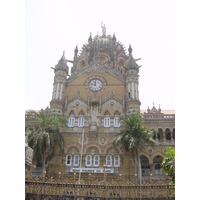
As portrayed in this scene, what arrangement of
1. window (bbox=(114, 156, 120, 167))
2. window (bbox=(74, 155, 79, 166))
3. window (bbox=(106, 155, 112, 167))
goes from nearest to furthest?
window (bbox=(114, 156, 120, 167)), window (bbox=(106, 155, 112, 167)), window (bbox=(74, 155, 79, 166))

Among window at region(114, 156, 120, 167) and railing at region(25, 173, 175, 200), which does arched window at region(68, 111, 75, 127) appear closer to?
window at region(114, 156, 120, 167)

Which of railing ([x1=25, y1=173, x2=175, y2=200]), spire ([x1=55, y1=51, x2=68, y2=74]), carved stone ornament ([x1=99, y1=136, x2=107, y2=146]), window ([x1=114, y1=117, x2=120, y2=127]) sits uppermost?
spire ([x1=55, y1=51, x2=68, y2=74])

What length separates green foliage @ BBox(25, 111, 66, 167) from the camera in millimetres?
27734

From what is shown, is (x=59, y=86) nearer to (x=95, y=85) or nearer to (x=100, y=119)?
(x=95, y=85)

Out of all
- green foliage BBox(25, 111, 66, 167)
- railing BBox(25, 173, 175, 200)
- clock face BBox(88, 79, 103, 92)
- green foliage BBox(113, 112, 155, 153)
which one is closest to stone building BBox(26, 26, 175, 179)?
clock face BBox(88, 79, 103, 92)

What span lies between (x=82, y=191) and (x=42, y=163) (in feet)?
55.4

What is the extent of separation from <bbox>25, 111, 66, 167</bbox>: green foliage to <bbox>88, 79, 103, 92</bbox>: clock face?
27.8 ft

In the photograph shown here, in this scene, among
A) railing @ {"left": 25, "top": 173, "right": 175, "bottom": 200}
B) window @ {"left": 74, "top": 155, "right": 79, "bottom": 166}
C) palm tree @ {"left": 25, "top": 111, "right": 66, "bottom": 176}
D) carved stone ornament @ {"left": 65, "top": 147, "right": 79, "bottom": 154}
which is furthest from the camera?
carved stone ornament @ {"left": 65, "top": 147, "right": 79, "bottom": 154}

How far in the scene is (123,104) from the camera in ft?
119

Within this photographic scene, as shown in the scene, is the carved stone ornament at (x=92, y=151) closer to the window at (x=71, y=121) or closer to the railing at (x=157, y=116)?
the window at (x=71, y=121)

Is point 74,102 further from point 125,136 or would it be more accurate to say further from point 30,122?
point 125,136

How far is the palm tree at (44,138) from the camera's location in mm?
27734

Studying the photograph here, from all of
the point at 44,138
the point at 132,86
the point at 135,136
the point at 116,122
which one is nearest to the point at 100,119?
the point at 116,122

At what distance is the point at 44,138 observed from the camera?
28172 mm
